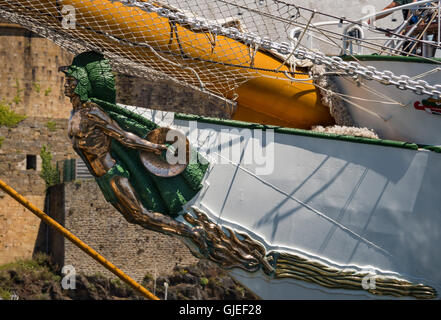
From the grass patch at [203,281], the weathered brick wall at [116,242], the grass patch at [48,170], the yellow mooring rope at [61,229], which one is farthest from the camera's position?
the grass patch at [48,170]

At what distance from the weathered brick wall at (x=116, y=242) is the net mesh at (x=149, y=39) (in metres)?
15.6

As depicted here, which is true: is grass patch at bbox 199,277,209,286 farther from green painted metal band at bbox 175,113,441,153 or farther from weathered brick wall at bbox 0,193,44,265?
green painted metal band at bbox 175,113,441,153

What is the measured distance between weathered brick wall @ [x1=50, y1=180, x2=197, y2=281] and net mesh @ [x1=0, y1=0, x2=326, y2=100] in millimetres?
15612

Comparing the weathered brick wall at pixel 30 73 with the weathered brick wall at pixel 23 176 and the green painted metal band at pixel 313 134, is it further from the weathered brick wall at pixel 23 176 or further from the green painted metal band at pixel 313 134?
the green painted metal band at pixel 313 134

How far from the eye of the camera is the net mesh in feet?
24.0

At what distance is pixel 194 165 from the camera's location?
24.3 feet

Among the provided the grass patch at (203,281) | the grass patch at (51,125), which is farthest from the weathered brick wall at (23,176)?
the grass patch at (203,281)

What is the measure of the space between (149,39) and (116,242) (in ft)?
53.5

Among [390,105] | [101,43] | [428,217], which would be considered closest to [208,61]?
[101,43]

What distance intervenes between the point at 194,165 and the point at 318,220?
1.05 metres

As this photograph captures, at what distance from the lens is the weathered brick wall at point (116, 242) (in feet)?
75.8

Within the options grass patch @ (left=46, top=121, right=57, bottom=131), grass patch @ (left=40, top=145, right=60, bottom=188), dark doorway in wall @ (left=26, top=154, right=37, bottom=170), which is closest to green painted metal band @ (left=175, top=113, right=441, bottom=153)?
grass patch @ (left=40, top=145, right=60, bottom=188)

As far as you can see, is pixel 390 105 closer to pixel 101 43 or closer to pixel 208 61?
pixel 208 61

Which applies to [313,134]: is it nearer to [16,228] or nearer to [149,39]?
[149,39]
